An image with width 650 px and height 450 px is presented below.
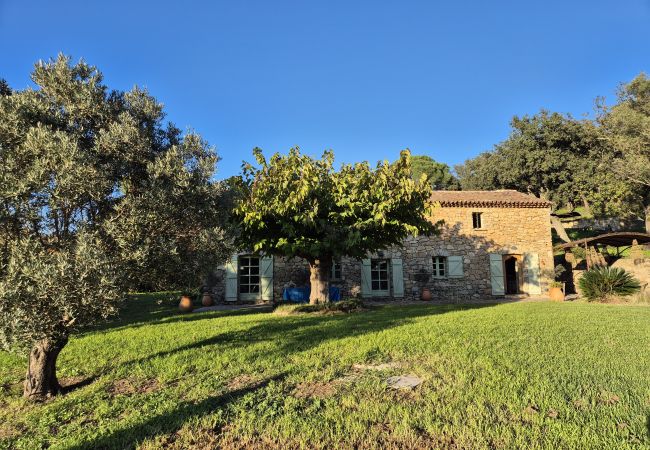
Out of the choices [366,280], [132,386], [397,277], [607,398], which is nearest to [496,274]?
[397,277]

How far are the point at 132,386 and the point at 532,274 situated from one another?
17.4 metres

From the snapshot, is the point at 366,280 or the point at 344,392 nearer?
the point at 344,392

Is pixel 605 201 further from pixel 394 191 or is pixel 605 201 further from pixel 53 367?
pixel 53 367

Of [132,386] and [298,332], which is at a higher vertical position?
[298,332]

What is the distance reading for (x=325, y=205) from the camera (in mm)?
10602

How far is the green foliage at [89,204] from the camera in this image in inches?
155

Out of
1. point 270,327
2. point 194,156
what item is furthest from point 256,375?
point 270,327

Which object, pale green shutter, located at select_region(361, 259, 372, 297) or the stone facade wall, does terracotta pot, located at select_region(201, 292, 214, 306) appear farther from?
pale green shutter, located at select_region(361, 259, 372, 297)

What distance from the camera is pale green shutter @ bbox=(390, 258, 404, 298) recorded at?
16656 millimetres

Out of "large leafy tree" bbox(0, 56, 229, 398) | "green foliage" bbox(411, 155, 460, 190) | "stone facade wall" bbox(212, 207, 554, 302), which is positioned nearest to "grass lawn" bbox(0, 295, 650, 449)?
"large leafy tree" bbox(0, 56, 229, 398)

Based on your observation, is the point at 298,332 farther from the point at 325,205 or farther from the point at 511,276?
the point at 511,276

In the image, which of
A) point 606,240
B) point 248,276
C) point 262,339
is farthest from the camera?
point 606,240

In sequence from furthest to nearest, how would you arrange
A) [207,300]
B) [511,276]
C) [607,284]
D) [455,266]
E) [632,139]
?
1. [511,276]
2. [632,139]
3. [455,266]
4. [207,300]
5. [607,284]

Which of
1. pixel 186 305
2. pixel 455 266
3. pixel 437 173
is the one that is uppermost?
pixel 437 173
